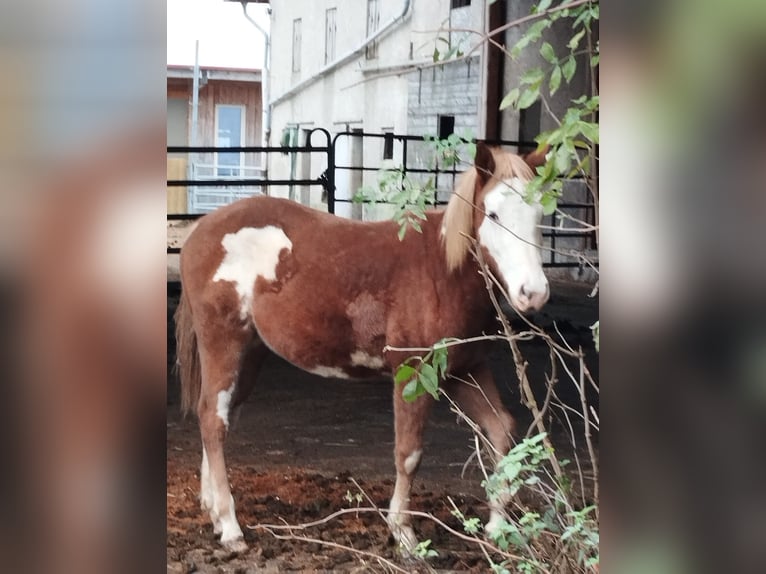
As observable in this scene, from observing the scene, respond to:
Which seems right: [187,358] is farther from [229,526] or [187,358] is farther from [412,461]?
[412,461]

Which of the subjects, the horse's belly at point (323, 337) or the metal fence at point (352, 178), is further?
the horse's belly at point (323, 337)

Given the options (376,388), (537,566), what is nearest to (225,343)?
(376,388)

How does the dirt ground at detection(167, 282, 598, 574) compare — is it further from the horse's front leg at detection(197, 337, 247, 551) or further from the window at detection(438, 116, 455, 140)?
the window at detection(438, 116, 455, 140)

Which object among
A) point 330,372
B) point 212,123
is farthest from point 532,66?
point 330,372

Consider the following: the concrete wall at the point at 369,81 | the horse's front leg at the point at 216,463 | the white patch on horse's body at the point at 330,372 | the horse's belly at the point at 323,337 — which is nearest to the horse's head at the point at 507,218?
the concrete wall at the point at 369,81

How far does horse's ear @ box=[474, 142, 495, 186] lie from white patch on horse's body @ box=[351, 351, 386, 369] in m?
0.45

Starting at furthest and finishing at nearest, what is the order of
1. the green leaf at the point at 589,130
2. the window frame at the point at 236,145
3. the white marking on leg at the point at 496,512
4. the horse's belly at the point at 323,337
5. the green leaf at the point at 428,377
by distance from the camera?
the horse's belly at the point at 323,337 → the window frame at the point at 236,145 → the white marking on leg at the point at 496,512 → the green leaf at the point at 428,377 → the green leaf at the point at 589,130

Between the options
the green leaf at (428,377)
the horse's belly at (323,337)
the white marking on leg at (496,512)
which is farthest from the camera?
the horse's belly at (323,337)

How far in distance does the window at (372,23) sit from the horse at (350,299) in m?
0.31

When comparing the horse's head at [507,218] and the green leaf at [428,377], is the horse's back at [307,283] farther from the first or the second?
the green leaf at [428,377]

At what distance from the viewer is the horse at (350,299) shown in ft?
5.82

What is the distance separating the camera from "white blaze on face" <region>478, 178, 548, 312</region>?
5.65 ft

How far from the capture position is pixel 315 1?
185cm

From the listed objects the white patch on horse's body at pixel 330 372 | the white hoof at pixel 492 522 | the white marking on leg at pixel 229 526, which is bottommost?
the white marking on leg at pixel 229 526
